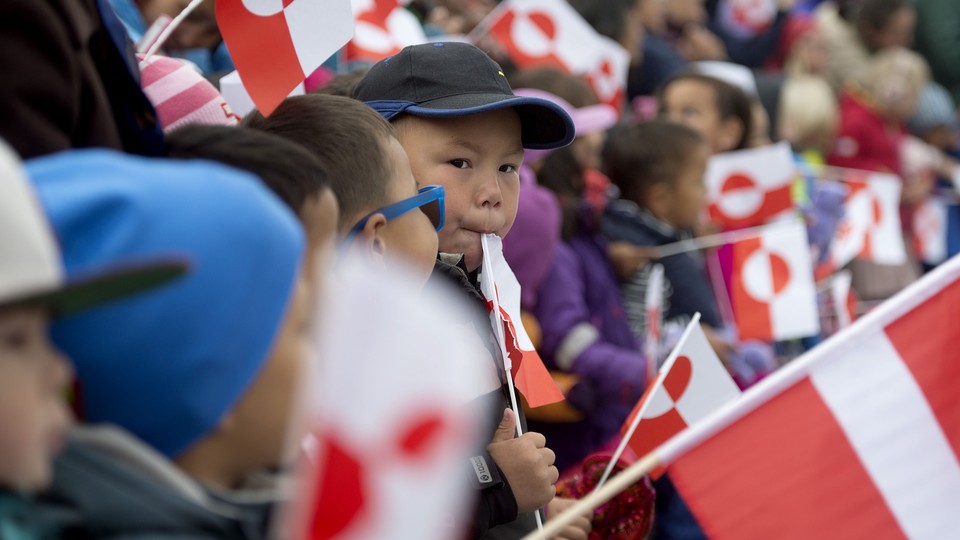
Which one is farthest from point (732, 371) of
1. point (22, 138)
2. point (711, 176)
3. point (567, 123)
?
point (22, 138)

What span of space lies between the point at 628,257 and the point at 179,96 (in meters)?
2.52

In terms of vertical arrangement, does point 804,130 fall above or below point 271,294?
below

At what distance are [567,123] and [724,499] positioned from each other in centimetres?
104

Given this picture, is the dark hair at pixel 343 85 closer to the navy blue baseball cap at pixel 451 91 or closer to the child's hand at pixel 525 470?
the navy blue baseball cap at pixel 451 91

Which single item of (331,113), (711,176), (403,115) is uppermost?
(331,113)

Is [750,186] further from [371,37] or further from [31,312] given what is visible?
[31,312]

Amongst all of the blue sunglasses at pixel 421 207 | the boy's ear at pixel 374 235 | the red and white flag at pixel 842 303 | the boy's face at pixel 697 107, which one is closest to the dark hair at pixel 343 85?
the blue sunglasses at pixel 421 207

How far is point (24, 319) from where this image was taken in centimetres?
118

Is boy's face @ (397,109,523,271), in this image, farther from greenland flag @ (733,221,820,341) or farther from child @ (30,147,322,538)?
greenland flag @ (733,221,820,341)

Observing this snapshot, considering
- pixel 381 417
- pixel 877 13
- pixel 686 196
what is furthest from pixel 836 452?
pixel 877 13

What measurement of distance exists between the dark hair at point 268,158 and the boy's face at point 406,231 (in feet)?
1.50

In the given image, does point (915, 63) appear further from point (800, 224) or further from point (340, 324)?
point (340, 324)

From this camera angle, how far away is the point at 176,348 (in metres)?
1.32

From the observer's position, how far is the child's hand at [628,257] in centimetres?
473
